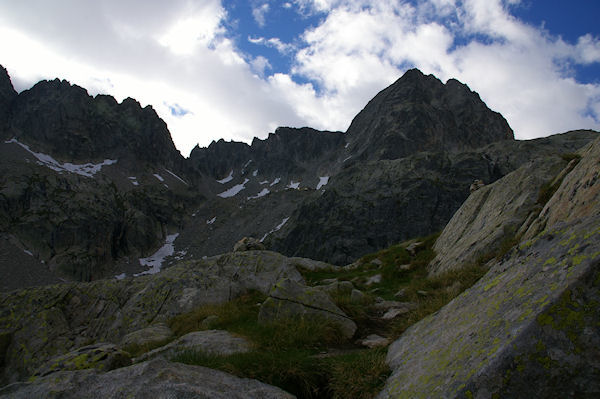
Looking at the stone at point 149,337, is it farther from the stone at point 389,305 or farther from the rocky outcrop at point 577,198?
the rocky outcrop at point 577,198

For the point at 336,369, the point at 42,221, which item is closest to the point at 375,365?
the point at 336,369

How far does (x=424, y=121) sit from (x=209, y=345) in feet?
551

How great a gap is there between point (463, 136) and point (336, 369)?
612ft

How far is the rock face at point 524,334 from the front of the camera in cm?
309

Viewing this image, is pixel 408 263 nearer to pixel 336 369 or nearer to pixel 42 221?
pixel 336 369

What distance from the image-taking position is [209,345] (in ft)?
26.6

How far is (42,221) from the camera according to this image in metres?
127

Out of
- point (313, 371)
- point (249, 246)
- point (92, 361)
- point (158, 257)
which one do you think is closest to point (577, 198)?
point (313, 371)

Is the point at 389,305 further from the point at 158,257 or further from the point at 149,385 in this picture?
the point at 158,257

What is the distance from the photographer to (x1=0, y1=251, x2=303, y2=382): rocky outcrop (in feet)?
58.6

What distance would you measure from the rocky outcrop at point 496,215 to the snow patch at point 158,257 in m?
136

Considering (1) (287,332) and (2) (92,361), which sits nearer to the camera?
(1) (287,332)

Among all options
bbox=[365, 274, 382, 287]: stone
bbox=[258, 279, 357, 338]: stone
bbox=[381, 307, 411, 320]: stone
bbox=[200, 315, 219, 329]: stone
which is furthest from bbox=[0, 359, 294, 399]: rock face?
bbox=[365, 274, 382, 287]: stone

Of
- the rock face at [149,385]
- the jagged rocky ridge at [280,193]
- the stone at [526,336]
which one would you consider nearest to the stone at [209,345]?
the rock face at [149,385]
